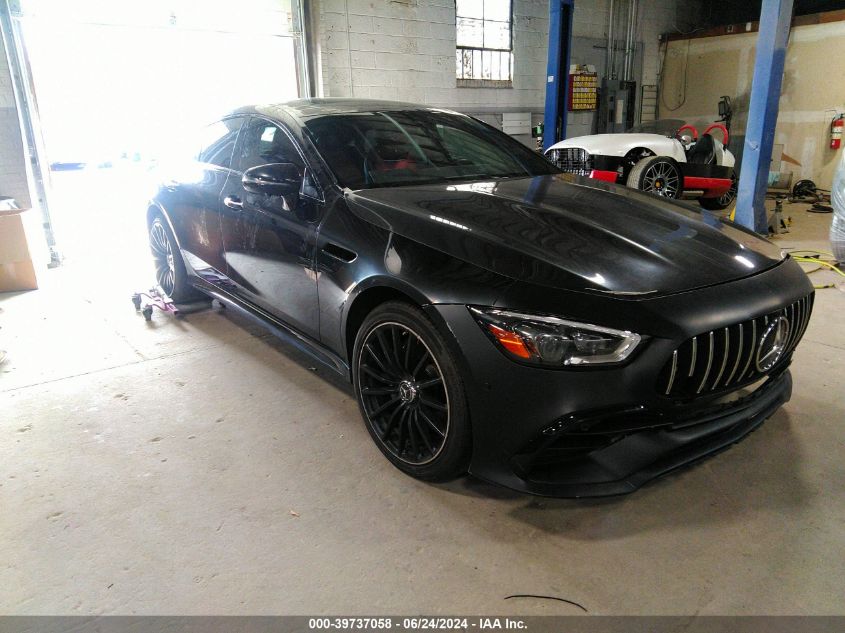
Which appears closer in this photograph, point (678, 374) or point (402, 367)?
point (678, 374)

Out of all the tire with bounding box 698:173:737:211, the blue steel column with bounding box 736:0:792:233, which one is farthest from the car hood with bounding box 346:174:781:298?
the tire with bounding box 698:173:737:211

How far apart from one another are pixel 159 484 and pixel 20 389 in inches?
50.7

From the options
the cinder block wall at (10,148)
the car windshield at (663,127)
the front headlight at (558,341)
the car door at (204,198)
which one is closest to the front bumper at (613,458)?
the front headlight at (558,341)

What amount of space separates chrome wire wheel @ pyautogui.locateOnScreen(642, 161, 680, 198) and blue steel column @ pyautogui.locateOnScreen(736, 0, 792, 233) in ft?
3.44

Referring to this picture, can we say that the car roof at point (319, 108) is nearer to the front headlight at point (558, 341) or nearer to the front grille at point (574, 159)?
the front headlight at point (558, 341)

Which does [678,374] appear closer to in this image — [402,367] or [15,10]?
[402,367]

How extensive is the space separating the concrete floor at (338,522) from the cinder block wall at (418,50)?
5.41 meters

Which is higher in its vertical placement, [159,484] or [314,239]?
[314,239]

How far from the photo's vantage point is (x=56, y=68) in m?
5.47

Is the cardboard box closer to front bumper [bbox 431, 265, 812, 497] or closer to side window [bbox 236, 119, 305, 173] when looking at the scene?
side window [bbox 236, 119, 305, 173]

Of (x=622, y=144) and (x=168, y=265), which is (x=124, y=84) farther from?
(x=622, y=144)

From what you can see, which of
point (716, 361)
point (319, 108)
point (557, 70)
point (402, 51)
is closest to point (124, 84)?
point (402, 51)

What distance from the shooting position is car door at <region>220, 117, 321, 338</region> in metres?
2.34

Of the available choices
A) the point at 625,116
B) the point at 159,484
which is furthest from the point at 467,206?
the point at 625,116
